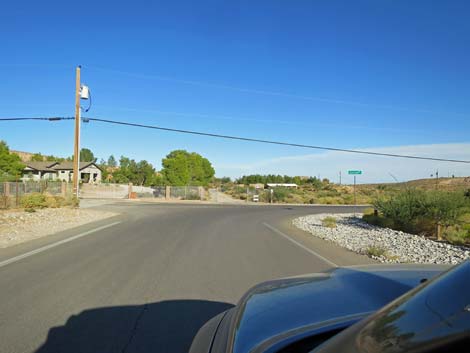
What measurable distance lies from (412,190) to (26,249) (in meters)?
17.2

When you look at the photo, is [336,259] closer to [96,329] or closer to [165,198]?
[96,329]

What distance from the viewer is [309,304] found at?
2.67 m

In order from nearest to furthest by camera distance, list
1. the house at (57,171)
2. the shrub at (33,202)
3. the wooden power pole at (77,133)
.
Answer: the shrub at (33,202), the wooden power pole at (77,133), the house at (57,171)

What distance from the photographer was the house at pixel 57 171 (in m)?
77.1

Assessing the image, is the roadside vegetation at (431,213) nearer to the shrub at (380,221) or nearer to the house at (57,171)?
the shrub at (380,221)

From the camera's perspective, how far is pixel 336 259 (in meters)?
10.5

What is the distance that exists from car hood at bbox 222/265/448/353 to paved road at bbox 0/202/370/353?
1.75 meters

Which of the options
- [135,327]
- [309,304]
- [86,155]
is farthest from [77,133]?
[86,155]

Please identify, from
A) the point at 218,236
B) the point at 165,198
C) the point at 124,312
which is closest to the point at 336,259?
the point at 218,236

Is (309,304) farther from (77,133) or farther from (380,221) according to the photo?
(77,133)

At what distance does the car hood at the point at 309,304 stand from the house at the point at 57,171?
254ft

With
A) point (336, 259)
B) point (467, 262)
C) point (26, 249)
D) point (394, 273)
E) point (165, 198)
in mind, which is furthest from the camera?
point (165, 198)

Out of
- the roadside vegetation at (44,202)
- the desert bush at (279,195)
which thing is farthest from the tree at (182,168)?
the roadside vegetation at (44,202)

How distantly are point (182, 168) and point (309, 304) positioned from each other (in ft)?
198
